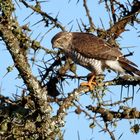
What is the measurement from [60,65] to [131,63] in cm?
165

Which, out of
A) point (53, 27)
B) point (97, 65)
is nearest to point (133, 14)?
point (53, 27)

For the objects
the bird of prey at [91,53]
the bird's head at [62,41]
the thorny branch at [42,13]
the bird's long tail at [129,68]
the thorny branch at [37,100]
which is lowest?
the thorny branch at [37,100]

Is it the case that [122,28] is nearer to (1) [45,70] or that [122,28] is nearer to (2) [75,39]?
(1) [45,70]

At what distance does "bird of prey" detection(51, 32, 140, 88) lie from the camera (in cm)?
667

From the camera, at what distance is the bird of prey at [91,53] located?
6669 mm

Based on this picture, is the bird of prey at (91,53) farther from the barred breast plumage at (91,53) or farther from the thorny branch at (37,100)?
the thorny branch at (37,100)

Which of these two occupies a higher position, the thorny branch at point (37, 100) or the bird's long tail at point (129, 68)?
the bird's long tail at point (129, 68)

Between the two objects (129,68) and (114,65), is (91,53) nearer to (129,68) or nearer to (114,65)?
(114,65)

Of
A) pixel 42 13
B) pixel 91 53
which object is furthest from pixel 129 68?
pixel 42 13

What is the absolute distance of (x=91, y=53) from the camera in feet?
23.7

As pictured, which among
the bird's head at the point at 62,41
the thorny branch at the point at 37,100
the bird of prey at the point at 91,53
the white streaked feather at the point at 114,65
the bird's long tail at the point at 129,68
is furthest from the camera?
the bird's head at the point at 62,41

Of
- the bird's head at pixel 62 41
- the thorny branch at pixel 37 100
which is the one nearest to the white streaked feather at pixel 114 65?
the bird's head at pixel 62 41

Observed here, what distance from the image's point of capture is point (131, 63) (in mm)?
6098

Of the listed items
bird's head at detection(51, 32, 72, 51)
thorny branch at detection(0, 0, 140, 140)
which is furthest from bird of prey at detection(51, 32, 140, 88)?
thorny branch at detection(0, 0, 140, 140)
